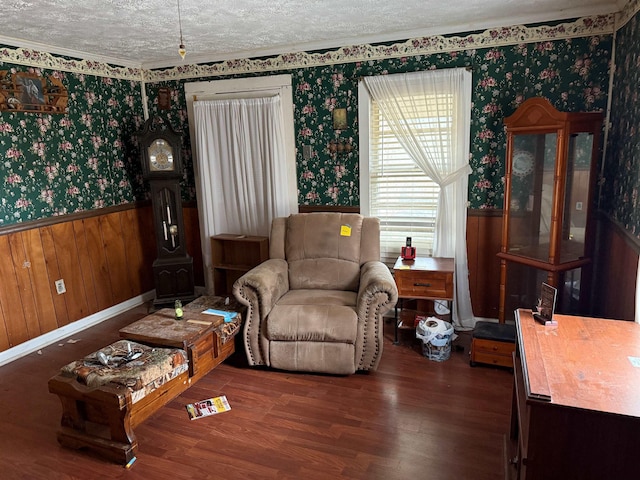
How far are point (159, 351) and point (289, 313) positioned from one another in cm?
86

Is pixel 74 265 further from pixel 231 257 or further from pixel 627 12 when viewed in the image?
pixel 627 12

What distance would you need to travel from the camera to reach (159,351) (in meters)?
2.55

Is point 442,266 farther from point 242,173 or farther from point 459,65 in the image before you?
point 242,173

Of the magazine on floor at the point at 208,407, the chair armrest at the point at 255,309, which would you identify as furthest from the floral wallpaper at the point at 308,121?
the magazine on floor at the point at 208,407

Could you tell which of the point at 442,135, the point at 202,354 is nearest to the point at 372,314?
the point at 202,354

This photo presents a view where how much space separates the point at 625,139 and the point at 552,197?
0.53m

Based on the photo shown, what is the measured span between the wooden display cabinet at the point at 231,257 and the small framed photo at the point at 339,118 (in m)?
1.25

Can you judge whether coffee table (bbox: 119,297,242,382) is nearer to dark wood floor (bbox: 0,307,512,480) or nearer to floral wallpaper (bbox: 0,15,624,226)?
dark wood floor (bbox: 0,307,512,480)

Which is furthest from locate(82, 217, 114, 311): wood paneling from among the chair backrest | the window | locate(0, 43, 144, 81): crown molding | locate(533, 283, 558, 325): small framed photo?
locate(533, 283, 558, 325): small framed photo

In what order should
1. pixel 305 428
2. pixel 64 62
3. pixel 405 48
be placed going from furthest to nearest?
pixel 64 62, pixel 405 48, pixel 305 428

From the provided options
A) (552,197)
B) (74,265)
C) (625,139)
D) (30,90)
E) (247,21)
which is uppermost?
(247,21)

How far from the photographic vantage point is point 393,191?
3.88m

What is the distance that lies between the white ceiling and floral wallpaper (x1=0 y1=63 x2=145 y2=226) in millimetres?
414

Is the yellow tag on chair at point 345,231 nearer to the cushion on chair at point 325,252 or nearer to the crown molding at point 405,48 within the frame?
the cushion on chair at point 325,252
